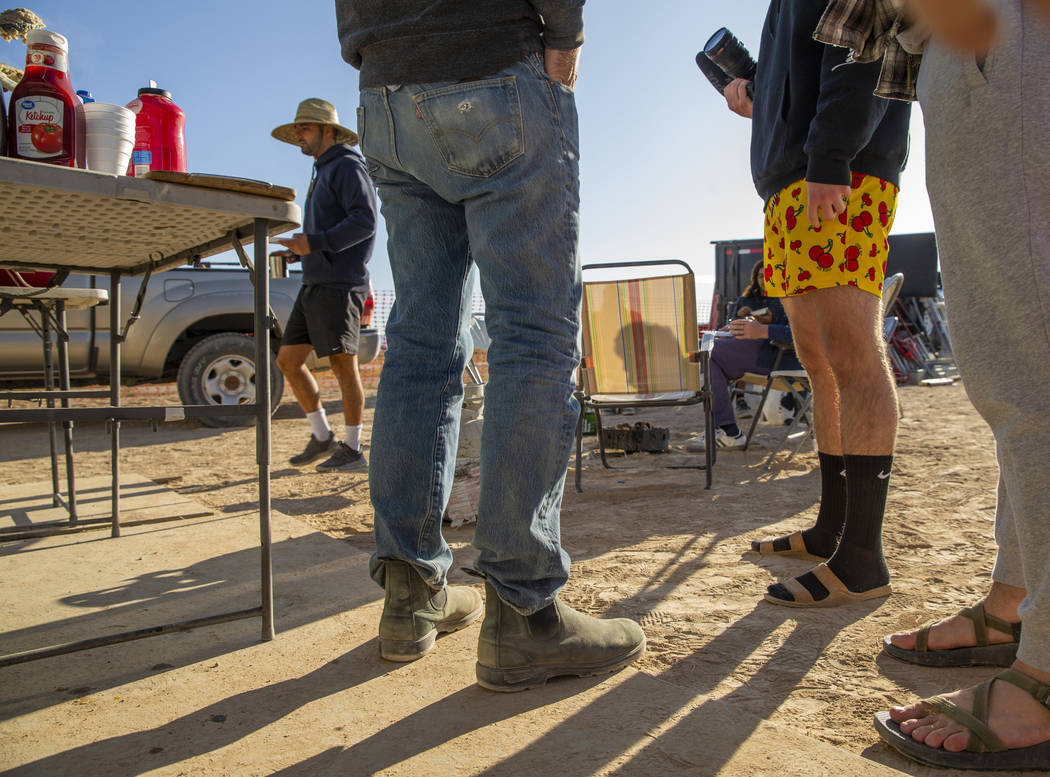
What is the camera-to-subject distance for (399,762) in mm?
1098

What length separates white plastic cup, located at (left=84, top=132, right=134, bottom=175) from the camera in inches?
60.3

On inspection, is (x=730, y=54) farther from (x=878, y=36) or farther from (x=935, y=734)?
(x=935, y=734)

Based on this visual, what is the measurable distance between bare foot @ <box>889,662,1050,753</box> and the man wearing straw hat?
3.43m

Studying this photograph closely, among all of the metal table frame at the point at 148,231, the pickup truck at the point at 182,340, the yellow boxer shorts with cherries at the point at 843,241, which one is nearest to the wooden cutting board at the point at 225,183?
the metal table frame at the point at 148,231

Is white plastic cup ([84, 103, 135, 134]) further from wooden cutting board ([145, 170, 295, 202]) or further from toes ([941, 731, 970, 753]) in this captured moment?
toes ([941, 731, 970, 753])

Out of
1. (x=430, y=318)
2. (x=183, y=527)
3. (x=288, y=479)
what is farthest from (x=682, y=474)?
(x=430, y=318)

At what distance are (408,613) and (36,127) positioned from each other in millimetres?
1224

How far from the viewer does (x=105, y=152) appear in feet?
5.05

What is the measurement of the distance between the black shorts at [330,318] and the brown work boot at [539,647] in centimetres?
299

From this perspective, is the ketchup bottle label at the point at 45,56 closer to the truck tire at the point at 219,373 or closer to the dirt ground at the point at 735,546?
the dirt ground at the point at 735,546

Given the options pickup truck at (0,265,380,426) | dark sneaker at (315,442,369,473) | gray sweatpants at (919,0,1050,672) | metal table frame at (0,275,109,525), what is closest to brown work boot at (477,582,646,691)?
gray sweatpants at (919,0,1050,672)

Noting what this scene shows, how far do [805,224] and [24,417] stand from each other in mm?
1870

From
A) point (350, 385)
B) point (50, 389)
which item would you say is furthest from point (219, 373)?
point (50, 389)

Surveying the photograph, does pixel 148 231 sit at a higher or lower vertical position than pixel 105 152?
lower
